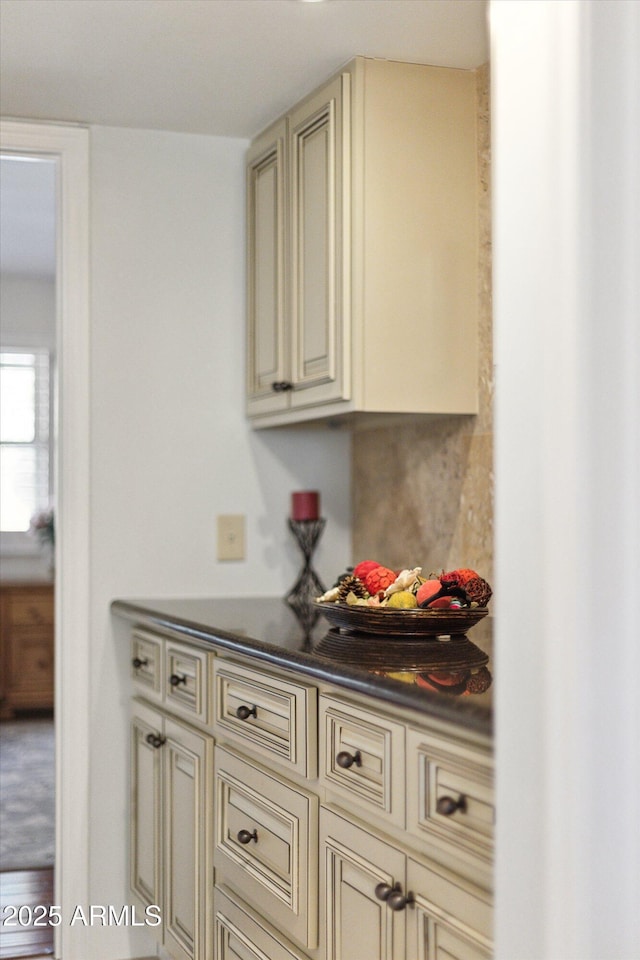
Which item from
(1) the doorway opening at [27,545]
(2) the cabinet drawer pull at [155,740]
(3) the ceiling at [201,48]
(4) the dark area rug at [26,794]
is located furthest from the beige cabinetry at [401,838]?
(1) the doorway opening at [27,545]

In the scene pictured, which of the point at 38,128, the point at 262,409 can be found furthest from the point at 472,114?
the point at 38,128

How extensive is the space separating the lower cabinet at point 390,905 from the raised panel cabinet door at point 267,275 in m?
1.37

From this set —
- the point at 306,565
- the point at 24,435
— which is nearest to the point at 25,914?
the point at 306,565

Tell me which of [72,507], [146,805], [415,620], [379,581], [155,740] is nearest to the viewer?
[415,620]

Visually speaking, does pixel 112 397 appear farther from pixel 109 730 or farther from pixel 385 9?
pixel 385 9

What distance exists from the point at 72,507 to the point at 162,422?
1.11 ft

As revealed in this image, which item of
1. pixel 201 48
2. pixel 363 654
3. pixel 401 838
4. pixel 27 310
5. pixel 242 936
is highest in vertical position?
pixel 201 48

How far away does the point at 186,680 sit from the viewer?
2.47 meters

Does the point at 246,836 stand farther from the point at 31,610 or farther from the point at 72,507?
the point at 31,610

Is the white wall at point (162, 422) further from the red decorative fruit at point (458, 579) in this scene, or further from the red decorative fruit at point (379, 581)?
the red decorative fruit at point (458, 579)

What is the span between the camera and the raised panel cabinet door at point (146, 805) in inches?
105

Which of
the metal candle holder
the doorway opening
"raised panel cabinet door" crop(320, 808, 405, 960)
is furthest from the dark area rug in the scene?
"raised panel cabinet door" crop(320, 808, 405, 960)

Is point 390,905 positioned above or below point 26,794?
above

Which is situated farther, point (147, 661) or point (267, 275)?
point (267, 275)
